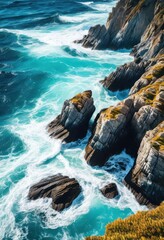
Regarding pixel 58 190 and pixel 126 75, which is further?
pixel 126 75

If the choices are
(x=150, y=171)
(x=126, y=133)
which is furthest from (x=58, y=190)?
(x=126, y=133)

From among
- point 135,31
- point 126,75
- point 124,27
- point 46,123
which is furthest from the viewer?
point 124,27

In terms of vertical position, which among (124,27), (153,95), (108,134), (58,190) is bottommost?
(58,190)

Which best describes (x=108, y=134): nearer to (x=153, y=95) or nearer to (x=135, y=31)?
(x=153, y=95)

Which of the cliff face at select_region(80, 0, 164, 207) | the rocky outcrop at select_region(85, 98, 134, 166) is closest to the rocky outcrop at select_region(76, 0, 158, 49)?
the cliff face at select_region(80, 0, 164, 207)

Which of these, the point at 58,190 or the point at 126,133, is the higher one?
the point at 126,133

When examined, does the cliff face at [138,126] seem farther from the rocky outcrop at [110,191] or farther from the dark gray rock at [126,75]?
the rocky outcrop at [110,191]

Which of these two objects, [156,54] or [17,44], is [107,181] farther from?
[17,44]

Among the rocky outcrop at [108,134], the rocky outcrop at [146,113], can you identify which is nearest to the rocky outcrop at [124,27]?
the rocky outcrop at [146,113]
